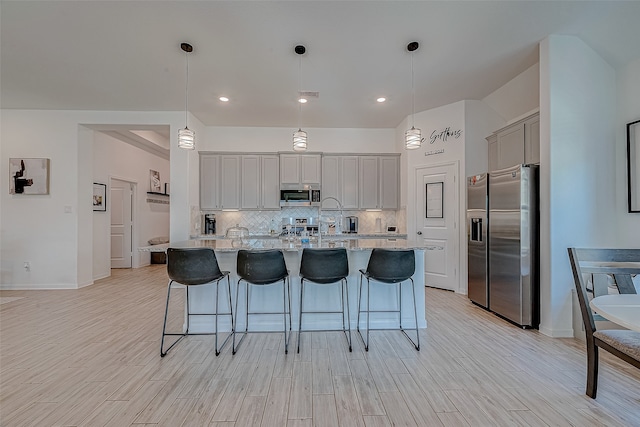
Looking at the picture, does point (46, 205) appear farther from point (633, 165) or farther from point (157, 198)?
point (633, 165)

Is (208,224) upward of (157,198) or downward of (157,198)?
downward

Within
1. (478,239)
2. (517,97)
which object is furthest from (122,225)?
(517,97)

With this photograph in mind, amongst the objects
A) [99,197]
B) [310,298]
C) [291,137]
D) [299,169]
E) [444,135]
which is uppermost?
[291,137]

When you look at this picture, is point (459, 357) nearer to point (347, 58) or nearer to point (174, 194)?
point (347, 58)

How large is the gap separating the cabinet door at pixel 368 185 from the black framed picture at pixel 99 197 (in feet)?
17.0

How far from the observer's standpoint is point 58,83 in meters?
3.79

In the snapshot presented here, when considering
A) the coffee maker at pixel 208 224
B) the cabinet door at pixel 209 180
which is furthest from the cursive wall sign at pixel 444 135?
the coffee maker at pixel 208 224

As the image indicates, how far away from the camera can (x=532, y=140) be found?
340 cm

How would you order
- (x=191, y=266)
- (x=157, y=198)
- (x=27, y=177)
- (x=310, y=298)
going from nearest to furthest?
(x=191, y=266) → (x=310, y=298) → (x=27, y=177) → (x=157, y=198)

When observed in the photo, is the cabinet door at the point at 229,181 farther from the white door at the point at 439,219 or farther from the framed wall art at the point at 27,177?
the white door at the point at 439,219

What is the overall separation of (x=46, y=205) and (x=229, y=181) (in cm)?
295

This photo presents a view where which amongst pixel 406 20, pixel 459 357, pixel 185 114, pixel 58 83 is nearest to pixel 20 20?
pixel 58 83

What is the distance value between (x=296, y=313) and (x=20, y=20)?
12.7 feet

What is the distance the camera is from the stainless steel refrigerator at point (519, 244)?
9.86 ft
